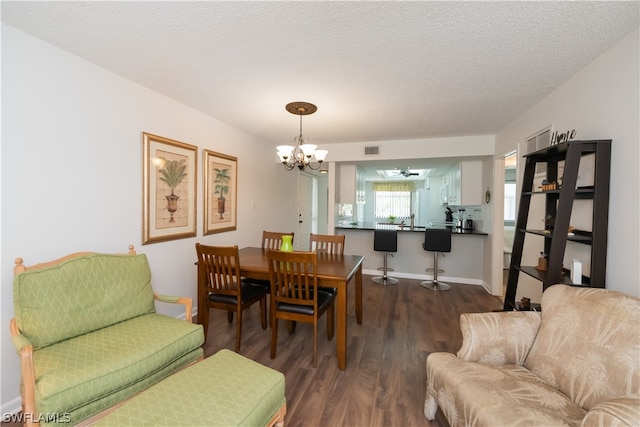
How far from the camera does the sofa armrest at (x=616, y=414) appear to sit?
880 mm

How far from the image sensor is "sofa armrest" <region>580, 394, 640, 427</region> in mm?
880

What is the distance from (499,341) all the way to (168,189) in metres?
3.04

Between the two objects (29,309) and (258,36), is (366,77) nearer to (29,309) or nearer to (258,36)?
(258,36)

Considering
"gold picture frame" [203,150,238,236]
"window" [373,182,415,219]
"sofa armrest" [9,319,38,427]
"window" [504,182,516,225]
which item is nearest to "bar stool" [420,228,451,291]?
"window" [504,182,516,225]

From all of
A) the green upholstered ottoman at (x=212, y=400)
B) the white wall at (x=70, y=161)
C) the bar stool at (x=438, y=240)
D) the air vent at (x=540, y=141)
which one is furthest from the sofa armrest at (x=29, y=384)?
the bar stool at (x=438, y=240)

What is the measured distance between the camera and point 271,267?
2271 mm

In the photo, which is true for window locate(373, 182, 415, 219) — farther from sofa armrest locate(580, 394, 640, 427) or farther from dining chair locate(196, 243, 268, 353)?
sofa armrest locate(580, 394, 640, 427)

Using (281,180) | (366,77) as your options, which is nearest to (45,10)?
(366,77)

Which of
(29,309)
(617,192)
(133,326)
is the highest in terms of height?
(617,192)

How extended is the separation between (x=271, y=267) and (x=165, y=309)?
4.73ft

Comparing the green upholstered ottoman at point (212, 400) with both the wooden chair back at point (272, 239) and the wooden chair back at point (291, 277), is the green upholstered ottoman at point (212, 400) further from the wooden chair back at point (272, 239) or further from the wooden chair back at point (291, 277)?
the wooden chair back at point (272, 239)

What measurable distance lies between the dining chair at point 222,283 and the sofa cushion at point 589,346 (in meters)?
2.09

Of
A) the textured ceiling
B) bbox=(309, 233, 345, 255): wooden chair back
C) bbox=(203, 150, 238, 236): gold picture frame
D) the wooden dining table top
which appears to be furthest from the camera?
bbox=(203, 150, 238, 236): gold picture frame

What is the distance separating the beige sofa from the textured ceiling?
1.57 metres
